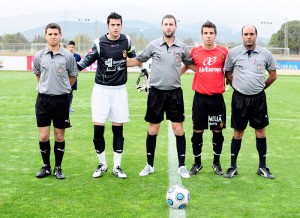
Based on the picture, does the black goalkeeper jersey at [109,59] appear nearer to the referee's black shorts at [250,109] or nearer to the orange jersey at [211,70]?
the orange jersey at [211,70]

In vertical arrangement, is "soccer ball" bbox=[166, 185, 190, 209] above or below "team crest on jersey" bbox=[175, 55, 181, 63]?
below

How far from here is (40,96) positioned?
5.94 metres

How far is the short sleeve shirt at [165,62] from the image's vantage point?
607 cm

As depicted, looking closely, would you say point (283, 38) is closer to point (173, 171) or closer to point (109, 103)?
point (173, 171)

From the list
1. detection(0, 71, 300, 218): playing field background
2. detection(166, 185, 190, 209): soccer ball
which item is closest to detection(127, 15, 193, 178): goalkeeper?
detection(0, 71, 300, 218): playing field background

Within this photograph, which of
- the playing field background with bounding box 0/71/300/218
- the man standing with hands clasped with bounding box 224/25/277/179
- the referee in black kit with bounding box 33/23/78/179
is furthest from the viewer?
the man standing with hands clasped with bounding box 224/25/277/179

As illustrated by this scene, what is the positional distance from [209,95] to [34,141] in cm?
394

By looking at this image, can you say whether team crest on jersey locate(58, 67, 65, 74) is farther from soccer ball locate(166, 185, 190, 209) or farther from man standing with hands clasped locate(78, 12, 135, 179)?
soccer ball locate(166, 185, 190, 209)

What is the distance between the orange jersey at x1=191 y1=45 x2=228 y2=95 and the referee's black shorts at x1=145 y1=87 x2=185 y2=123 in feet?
1.16

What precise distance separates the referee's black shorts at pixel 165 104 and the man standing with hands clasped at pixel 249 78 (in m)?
0.76

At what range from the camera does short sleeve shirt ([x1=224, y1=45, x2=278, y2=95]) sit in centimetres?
596

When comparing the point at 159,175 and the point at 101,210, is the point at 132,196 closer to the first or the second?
the point at 101,210

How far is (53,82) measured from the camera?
19.1 ft

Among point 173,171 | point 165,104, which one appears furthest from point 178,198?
point 165,104
